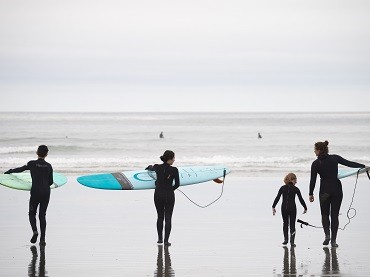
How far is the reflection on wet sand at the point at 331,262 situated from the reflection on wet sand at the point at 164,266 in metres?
1.58

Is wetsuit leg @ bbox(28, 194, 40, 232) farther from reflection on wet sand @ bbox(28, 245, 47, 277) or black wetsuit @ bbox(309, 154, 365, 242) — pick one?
black wetsuit @ bbox(309, 154, 365, 242)

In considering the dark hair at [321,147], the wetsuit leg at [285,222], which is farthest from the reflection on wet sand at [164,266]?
the dark hair at [321,147]

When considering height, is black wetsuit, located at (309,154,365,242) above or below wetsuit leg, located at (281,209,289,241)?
above

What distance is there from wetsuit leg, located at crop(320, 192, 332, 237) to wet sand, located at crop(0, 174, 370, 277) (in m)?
0.27

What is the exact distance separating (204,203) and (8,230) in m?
4.84

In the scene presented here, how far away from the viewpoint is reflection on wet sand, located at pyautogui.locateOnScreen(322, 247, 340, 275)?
26.0 ft

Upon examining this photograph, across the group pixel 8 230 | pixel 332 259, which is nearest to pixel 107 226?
pixel 8 230

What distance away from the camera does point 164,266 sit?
8.30 m

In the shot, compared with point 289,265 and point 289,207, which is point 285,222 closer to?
point 289,207

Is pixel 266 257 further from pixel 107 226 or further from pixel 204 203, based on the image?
pixel 204 203

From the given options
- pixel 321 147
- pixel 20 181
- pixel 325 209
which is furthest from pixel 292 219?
pixel 20 181

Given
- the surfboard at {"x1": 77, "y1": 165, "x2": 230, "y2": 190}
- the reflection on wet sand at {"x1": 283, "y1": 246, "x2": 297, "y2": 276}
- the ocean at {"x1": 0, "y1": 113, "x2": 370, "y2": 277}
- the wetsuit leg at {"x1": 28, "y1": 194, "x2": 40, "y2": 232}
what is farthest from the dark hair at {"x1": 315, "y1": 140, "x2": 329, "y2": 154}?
the surfboard at {"x1": 77, "y1": 165, "x2": 230, "y2": 190}

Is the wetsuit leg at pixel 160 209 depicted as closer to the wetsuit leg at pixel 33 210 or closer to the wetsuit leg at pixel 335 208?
the wetsuit leg at pixel 33 210

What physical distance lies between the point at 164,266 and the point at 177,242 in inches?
69.1
